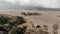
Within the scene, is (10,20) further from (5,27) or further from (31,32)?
(31,32)

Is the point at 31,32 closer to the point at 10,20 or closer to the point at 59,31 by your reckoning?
the point at 59,31

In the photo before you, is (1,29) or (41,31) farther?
(1,29)

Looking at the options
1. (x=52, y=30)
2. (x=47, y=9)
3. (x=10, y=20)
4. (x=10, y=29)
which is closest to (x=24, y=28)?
(x=10, y=29)

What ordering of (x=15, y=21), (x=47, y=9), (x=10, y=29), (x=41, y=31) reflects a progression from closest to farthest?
(x=41, y=31), (x=10, y=29), (x=15, y=21), (x=47, y=9)

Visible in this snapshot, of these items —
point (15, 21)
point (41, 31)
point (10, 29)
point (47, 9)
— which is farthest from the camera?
point (47, 9)

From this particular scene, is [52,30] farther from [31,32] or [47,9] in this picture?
[47,9]

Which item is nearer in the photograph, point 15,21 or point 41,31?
point 41,31

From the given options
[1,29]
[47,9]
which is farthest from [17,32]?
[47,9]

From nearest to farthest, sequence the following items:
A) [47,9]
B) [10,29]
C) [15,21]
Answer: [10,29], [15,21], [47,9]
